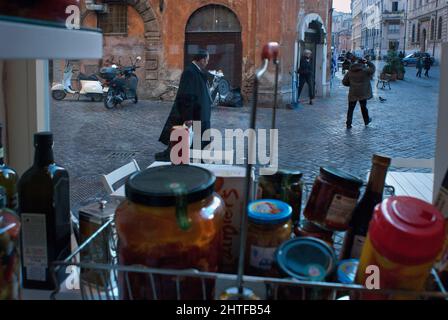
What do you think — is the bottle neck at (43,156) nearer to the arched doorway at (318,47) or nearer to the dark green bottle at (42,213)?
the dark green bottle at (42,213)

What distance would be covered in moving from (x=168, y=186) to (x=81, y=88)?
46.0 feet

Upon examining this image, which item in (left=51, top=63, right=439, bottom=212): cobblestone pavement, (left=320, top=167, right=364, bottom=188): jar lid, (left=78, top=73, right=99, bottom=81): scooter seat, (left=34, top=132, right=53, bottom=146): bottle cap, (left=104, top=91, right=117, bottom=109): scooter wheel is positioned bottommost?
(left=51, top=63, right=439, bottom=212): cobblestone pavement

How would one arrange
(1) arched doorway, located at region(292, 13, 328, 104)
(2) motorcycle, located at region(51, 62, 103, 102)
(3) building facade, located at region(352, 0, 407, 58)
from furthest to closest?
(3) building facade, located at region(352, 0, 407, 58)
(1) arched doorway, located at region(292, 13, 328, 104)
(2) motorcycle, located at region(51, 62, 103, 102)

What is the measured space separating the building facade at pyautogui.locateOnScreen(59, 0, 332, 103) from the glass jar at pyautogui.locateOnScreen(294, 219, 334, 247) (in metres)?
12.1

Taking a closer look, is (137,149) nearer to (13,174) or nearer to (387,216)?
(13,174)

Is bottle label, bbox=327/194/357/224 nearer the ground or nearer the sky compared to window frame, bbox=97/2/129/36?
nearer the ground

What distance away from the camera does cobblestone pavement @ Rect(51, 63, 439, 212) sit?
6512 mm

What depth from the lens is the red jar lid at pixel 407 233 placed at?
0.77m

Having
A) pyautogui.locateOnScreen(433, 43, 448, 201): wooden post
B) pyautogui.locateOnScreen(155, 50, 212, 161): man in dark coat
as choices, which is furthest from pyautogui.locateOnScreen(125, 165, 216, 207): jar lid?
pyautogui.locateOnScreen(155, 50, 212, 161): man in dark coat

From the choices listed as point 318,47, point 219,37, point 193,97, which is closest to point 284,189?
point 193,97

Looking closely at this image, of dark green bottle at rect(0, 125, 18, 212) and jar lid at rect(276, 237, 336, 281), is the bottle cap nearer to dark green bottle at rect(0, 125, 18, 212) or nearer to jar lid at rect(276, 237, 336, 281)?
dark green bottle at rect(0, 125, 18, 212)

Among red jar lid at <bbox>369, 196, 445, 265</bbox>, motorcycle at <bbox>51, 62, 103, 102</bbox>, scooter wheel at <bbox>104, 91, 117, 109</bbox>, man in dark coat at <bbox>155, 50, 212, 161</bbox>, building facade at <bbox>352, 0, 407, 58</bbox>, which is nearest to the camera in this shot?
red jar lid at <bbox>369, 196, 445, 265</bbox>

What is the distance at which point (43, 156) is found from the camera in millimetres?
1146

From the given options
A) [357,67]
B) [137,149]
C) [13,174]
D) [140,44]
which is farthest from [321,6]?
[13,174]
